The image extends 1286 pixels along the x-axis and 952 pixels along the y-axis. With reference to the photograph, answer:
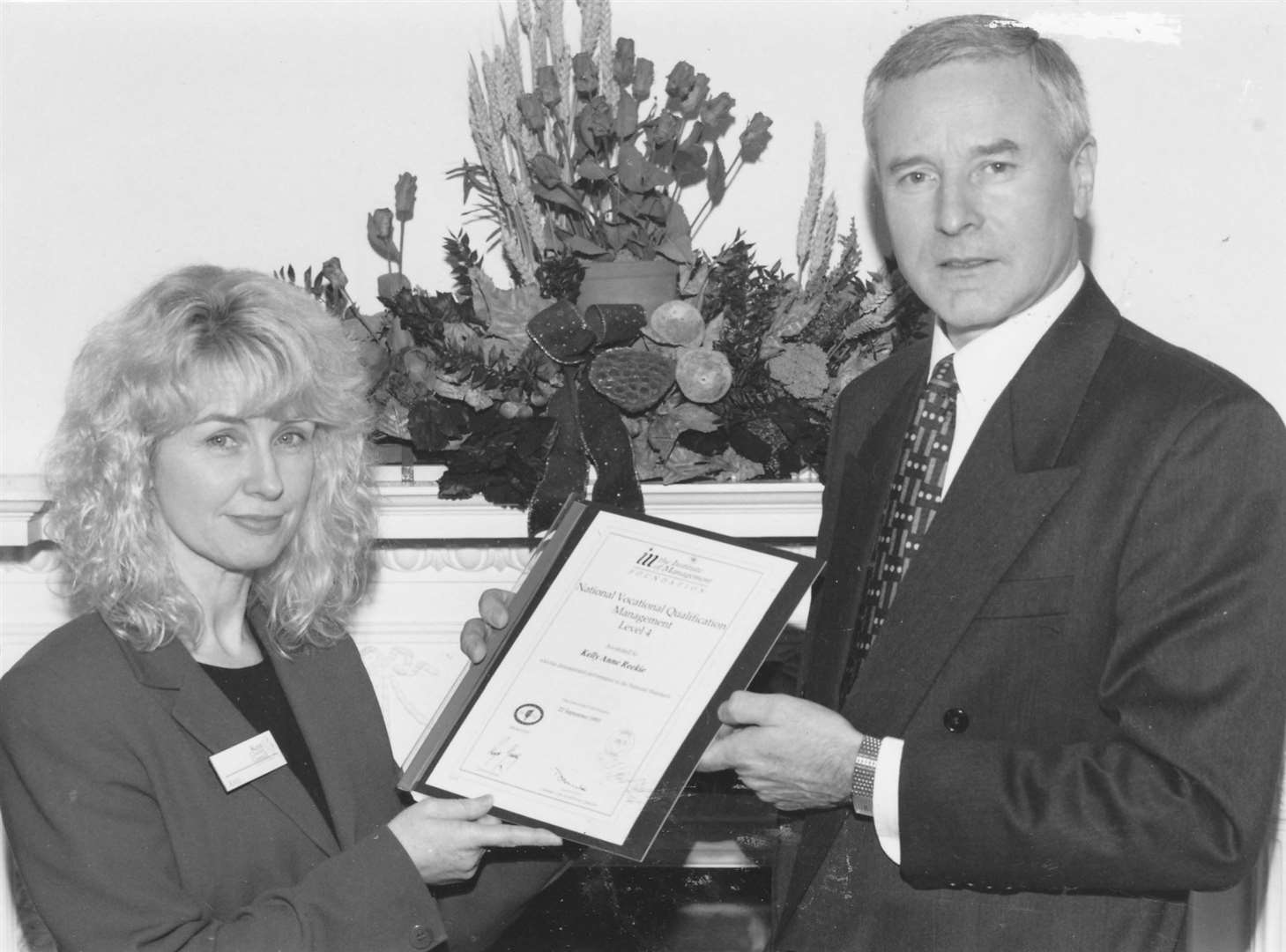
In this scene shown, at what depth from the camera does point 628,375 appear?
2.36 metres

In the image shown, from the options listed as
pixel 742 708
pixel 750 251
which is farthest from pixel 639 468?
pixel 742 708

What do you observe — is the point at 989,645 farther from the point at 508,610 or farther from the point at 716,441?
the point at 716,441

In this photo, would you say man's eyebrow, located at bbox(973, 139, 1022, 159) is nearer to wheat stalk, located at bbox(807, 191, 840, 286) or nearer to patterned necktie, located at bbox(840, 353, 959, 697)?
patterned necktie, located at bbox(840, 353, 959, 697)

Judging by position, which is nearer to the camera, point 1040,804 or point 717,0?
point 1040,804

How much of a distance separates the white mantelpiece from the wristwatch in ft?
2.91

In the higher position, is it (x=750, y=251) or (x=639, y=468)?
(x=750, y=251)

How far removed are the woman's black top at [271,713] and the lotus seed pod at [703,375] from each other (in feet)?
2.85

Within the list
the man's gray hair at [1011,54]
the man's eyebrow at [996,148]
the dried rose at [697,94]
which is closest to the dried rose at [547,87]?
the dried rose at [697,94]

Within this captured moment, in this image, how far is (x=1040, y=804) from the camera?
5.09ft

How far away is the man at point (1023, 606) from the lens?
4.99ft

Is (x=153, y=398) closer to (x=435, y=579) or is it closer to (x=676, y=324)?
(x=676, y=324)

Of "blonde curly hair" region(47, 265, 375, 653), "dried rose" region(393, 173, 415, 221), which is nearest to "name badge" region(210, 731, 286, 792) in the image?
"blonde curly hair" region(47, 265, 375, 653)

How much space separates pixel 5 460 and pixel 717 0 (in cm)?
170

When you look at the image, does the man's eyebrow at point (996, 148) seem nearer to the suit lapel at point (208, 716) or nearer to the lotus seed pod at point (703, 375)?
the lotus seed pod at point (703, 375)
